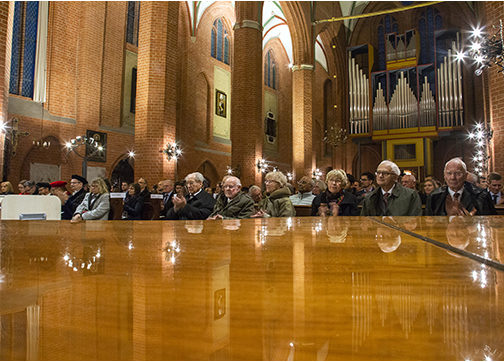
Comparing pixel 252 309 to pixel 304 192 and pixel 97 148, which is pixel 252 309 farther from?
pixel 97 148

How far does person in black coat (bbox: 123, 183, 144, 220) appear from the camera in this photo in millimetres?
5117

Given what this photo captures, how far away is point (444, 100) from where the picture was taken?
14938 millimetres

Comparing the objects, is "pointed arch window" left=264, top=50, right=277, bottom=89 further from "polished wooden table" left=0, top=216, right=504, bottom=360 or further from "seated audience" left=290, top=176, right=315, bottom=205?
"polished wooden table" left=0, top=216, right=504, bottom=360

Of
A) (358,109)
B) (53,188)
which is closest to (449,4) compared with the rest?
(358,109)

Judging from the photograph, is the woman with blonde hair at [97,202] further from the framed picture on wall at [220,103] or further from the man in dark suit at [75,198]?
the framed picture on wall at [220,103]

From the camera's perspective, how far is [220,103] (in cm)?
1617

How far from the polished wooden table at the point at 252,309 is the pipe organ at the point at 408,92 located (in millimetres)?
16239

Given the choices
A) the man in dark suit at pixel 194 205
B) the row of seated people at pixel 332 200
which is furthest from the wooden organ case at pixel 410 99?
the man in dark suit at pixel 194 205

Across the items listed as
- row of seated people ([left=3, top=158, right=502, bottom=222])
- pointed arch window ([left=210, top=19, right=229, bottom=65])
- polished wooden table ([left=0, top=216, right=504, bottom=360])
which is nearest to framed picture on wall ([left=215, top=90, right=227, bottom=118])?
pointed arch window ([left=210, top=19, right=229, bottom=65])

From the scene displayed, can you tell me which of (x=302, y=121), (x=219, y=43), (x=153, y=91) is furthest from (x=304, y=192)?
(x=219, y=43)

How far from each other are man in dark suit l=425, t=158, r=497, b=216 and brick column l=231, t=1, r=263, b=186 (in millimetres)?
7722

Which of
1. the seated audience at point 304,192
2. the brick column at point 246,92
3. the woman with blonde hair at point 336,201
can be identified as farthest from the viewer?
the brick column at point 246,92

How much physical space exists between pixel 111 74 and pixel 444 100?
13212mm

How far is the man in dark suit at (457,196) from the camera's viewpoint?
10.5 feet
